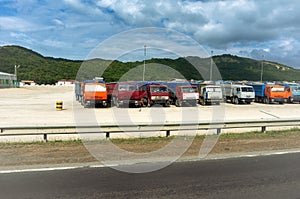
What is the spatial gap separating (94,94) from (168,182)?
21106 millimetres

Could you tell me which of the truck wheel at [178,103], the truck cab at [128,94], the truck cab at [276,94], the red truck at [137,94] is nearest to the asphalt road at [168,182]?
the truck cab at [128,94]

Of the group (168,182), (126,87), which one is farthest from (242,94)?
(168,182)

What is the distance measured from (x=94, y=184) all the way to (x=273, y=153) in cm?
Result: 581

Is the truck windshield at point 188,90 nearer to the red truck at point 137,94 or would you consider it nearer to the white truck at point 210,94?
the red truck at point 137,94

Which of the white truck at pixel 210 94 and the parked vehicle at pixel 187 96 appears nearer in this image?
the parked vehicle at pixel 187 96

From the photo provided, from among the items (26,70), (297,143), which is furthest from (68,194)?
(26,70)

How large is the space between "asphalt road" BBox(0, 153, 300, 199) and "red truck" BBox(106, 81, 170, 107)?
19.0m

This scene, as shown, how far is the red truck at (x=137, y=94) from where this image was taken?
2609cm

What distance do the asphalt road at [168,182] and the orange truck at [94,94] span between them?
64.6ft

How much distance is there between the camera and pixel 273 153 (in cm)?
889

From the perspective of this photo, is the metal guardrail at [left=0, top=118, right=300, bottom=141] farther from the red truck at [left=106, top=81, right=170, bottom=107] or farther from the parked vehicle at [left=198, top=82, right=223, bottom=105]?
the parked vehicle at [left=198, top=82, right=223, bottom=105]

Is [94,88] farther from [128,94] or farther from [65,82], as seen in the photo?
[65,82]

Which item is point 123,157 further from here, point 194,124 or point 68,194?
point 194,124

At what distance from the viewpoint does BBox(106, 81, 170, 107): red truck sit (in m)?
26.1
